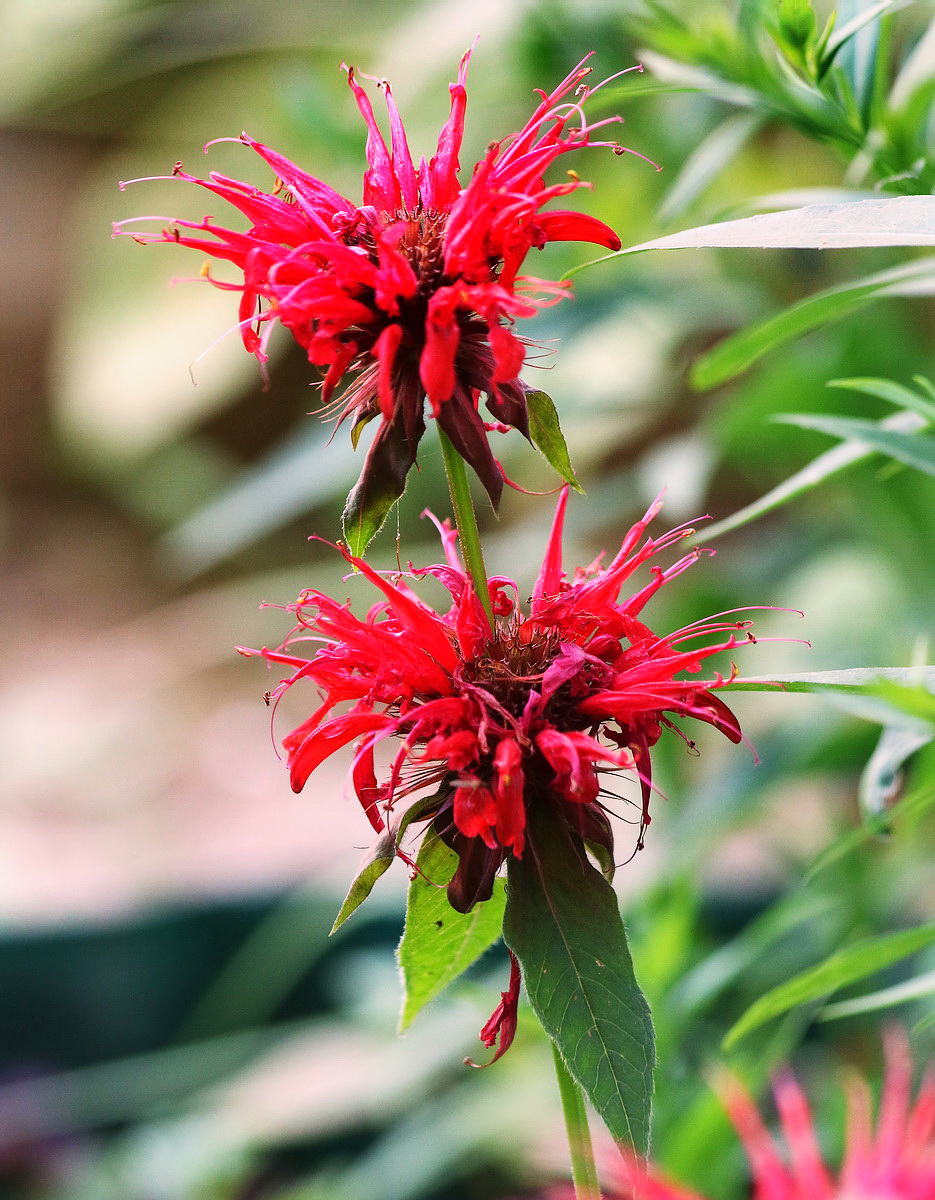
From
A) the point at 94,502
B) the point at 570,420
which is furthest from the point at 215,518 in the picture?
the point at 94,502

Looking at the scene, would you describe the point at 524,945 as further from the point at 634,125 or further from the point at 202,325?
the point at 202,325

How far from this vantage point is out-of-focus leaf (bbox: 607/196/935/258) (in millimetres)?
282

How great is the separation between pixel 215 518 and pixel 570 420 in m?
0.33

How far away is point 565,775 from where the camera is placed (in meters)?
0.32

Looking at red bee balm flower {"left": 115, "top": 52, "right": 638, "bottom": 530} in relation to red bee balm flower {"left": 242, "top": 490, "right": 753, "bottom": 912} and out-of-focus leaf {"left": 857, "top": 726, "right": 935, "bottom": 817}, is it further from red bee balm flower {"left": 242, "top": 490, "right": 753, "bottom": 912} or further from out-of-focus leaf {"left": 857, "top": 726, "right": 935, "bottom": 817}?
out-of-focus leaf {"left": 857, "top": 726, "right": 935, "bottom": 817}


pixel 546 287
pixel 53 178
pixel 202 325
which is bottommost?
pixel 546 287

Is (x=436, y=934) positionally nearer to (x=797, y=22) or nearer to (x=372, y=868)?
(x=372, y=868)

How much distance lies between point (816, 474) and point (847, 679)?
0.13m

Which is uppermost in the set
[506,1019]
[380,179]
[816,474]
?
[380,179]

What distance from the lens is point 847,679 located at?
0.32 m

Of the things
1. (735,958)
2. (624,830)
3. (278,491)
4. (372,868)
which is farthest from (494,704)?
(624,830)

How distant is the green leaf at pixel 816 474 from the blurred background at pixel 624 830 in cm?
5

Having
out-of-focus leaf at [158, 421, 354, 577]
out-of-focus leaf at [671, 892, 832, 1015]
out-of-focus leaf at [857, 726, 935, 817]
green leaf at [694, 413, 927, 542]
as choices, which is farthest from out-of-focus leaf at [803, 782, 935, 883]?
out-of-focus leaf at [158, 421, 354, 577]

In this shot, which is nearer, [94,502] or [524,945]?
[524,945]
